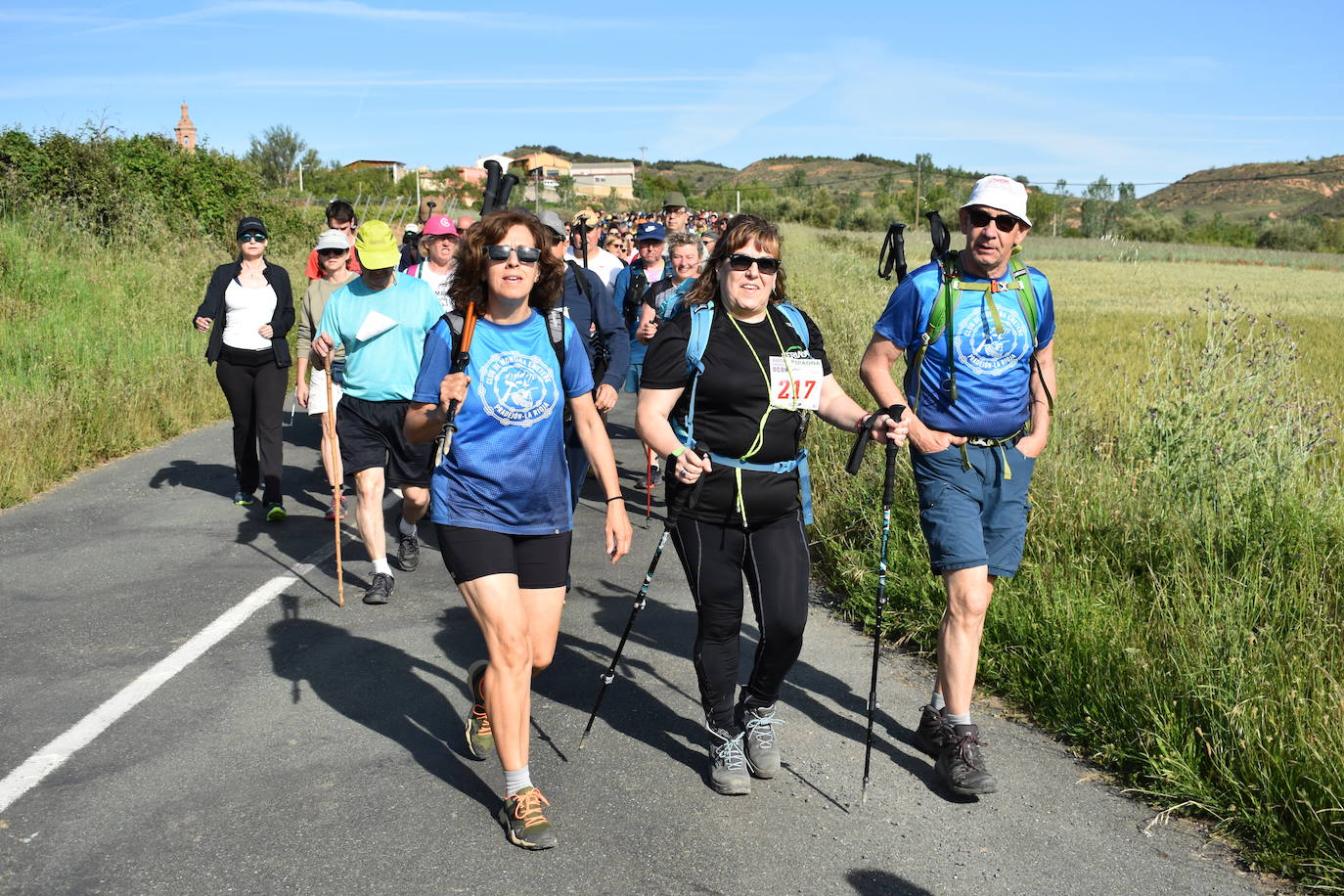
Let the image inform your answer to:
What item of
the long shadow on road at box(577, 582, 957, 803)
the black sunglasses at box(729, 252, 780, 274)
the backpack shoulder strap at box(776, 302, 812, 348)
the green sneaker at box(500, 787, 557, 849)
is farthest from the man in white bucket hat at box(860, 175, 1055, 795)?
the green sneaker at box(500, 787, 557, 849)

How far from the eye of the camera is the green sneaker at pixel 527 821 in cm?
377

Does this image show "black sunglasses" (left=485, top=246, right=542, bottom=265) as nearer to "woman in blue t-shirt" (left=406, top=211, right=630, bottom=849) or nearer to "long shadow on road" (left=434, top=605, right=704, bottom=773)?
"woman in blue t-shirt" (left=406, top=211, right=630, bottom=849)

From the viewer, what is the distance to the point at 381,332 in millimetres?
6699

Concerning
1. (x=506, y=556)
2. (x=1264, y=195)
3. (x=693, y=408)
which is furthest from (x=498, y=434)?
(x=1264, y=195)

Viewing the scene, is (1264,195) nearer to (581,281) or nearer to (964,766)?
(581,281)

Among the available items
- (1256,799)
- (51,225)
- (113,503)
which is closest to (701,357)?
(1256,799)

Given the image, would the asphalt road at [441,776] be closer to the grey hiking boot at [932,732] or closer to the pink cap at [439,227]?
the grey hiking boot at [932,732]

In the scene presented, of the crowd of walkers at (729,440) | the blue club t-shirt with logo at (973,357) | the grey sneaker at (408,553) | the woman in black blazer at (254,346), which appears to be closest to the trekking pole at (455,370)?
the crowd of walkers at (729,440)

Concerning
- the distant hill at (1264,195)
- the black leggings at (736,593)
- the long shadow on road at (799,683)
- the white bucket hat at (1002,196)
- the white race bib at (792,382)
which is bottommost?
the long shadow on road at (799,683)

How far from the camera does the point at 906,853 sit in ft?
12.4

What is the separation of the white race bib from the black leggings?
44cm

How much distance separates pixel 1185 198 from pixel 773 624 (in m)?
216

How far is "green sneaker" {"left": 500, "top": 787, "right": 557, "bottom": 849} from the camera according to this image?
3.77 meters

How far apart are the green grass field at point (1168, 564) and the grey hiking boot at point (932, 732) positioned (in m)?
0.46
